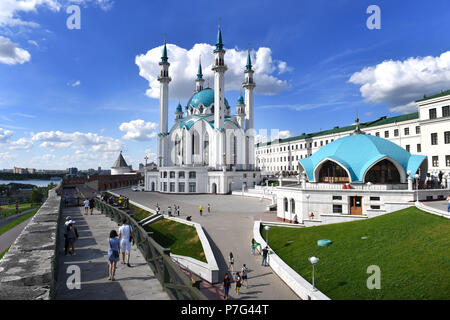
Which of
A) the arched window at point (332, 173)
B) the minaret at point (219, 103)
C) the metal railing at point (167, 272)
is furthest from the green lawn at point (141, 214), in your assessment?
the metal railing at point (167, 272)

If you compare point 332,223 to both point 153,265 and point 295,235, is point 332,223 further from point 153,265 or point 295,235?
point 153,265

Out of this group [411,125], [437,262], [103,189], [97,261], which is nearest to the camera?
[97,261]

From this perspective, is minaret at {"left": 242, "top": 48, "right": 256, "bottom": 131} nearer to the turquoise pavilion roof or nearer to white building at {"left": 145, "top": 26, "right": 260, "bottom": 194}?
white building at {"left": 145, "top": 26, "right": 260, "bottom": 194}

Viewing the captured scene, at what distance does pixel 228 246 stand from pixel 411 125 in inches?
1744

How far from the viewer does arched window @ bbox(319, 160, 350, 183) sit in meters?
27.7

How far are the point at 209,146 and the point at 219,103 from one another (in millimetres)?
10523

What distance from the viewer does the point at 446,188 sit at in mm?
24734

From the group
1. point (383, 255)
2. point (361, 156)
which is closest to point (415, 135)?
point (361, 156)

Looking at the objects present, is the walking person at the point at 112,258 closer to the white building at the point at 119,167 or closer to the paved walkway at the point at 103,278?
→ the paved walkway at the point at 103,278

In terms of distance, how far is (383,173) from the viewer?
2667cm

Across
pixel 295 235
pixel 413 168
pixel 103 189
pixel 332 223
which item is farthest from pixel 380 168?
pixel 103 189

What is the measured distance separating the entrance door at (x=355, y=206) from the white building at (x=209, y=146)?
3190 centimetres

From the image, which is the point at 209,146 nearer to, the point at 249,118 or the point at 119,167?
the point at 249,118

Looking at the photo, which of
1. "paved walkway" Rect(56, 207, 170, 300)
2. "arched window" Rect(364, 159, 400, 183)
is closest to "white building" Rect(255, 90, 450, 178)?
"arched window" Rect(364, 159, 400, 183)
